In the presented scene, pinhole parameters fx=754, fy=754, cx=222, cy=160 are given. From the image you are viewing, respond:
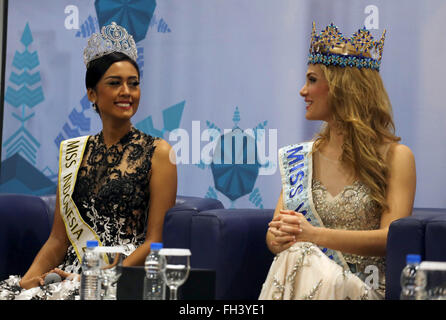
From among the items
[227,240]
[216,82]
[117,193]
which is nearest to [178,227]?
[227,240]

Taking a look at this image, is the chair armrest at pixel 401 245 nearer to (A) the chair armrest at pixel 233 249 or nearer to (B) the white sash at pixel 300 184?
(B) the white sash at pixel 300 184

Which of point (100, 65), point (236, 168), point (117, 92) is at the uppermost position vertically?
point (100, 65)

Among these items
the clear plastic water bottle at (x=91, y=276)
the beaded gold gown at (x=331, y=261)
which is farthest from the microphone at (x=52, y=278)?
the beaded gold gown at (x=331, y=261)

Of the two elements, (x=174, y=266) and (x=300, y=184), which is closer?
(x=174, y=266)

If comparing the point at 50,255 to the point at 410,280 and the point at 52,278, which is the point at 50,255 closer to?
the point at 52,278

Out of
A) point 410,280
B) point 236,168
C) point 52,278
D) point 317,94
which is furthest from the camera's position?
point 236,168

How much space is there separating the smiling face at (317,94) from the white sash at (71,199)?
102 centimetres

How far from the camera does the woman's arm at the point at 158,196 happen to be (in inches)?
113

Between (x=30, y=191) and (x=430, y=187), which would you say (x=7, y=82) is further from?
(x=430, y=187)

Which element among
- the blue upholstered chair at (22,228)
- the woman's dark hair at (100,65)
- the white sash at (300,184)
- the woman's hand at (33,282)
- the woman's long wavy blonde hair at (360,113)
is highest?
the woman's dark hair at (100,65)

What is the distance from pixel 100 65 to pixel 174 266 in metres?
1.40

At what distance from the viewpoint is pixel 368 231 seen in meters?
2.54

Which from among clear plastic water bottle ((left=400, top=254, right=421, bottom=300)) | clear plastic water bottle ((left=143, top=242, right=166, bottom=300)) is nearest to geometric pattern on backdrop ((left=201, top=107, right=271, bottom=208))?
clear plastic water bottle ((left=143, top=242, right=166, bottom=300))

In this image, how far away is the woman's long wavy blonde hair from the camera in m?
2.68
